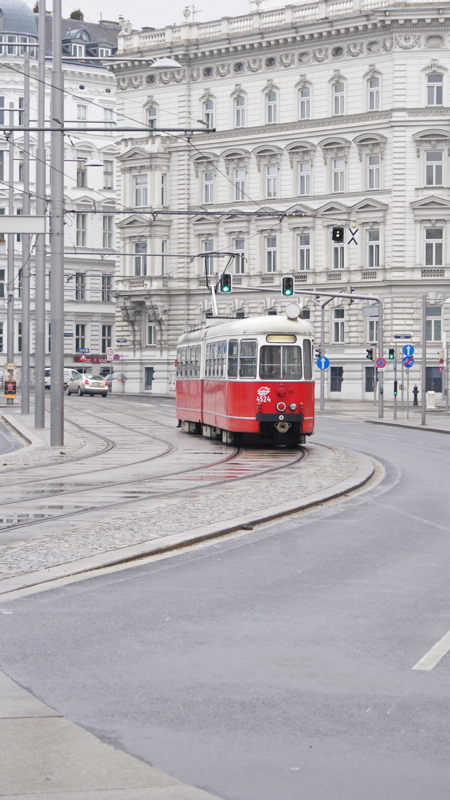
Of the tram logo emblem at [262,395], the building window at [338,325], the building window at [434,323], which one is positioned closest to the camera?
the tram logo emblem at [262,395]

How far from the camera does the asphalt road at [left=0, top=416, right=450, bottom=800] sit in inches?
229

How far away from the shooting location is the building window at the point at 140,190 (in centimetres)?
7731

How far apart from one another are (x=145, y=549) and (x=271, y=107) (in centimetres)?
Answer: 6297

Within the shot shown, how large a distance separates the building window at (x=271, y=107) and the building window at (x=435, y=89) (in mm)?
9429

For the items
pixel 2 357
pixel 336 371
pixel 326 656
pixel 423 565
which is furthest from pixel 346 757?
pixel 2 357

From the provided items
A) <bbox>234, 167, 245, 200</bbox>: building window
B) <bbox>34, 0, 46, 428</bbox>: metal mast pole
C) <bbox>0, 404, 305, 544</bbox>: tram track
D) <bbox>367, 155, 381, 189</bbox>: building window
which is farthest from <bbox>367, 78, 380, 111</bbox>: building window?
<bbox>0, 404, 305, 544</bbox>: tram track

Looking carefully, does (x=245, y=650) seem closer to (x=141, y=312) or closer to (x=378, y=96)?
(x=378, y=96)

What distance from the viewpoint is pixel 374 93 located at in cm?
6806

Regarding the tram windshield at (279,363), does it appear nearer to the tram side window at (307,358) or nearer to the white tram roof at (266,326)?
the tram side window at (307,358)

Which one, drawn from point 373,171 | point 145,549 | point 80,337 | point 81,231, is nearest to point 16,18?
point 81,231

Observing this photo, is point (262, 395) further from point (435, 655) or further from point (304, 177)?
point (304, 177)

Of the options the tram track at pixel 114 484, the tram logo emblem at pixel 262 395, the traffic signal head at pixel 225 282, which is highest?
the traffic signal head at pixel 225 282

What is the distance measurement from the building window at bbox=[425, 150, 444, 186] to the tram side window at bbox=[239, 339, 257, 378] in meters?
39.7

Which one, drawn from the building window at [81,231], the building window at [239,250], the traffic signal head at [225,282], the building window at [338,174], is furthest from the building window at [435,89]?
the building window at [81,231]
